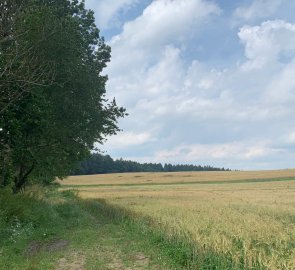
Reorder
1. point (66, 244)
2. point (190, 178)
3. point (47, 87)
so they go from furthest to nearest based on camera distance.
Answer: point (190, 178), point (47, 87), point (66, 244)

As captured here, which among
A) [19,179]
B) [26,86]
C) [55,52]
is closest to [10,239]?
[26,86]

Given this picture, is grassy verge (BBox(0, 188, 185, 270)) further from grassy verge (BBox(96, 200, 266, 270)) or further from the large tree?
the large tree

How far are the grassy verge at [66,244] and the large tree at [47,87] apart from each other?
307 cm

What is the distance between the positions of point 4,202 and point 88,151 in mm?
13963

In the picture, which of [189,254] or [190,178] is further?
[190,178]

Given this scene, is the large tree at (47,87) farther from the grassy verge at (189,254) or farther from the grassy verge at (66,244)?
the grassy verge at (189,254)

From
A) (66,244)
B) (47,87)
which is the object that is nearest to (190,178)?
(47,87)

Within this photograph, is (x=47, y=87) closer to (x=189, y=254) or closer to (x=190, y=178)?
(x=189, y=254)

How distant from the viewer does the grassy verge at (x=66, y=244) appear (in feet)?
41.7

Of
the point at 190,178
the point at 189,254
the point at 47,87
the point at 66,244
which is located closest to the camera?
the point at 189,254

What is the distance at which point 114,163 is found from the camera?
178m

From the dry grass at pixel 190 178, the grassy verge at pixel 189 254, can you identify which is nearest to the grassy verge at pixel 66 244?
the grassy verge at pixel 189 254

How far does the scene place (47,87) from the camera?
25156 mm

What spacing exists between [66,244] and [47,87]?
37.3 feet
